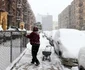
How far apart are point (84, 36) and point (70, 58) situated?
3274mm

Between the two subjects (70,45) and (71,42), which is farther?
(71,42)

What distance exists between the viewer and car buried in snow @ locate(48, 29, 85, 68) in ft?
32.7

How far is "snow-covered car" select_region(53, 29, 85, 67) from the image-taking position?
10.0 metres

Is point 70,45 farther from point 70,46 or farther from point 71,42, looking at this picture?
point 71,42

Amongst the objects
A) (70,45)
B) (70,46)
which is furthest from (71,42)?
(70,46)

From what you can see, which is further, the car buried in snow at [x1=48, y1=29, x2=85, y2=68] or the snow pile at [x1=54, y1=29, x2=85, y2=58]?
the snow pile at [x1=54, y1=29, x2=85, y2=58]

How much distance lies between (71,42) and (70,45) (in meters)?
0.64

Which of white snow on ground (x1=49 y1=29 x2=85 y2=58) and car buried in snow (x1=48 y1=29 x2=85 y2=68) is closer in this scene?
car buried in snow (x1=48 y1=29 x2=85 y2=68)

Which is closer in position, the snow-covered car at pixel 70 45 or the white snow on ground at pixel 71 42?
the snow-covered car at pixel 70 45

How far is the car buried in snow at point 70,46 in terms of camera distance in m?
9.98

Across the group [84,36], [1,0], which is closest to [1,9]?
[1,0]

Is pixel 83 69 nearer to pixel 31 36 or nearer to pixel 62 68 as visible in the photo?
pixel 62 68

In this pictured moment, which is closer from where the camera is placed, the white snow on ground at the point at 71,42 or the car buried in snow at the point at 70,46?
the car buried in snow at the point at 70,46

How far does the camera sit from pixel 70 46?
11.1 meters
